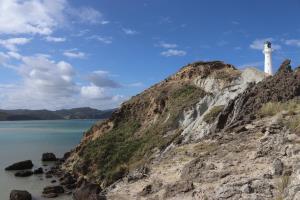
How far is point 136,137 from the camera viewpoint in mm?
49500

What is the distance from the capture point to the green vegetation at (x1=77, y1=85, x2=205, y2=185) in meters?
41.4

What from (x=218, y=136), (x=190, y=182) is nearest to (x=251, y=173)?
(x=190, y=182)

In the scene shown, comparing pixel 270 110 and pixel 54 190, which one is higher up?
pixel 270 110

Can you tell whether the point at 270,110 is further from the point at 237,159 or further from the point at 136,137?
the point at 136,137

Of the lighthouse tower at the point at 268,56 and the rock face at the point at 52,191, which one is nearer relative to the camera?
the rock face at the point at 52,191

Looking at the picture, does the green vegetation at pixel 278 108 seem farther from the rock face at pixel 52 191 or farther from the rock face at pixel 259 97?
the rock face at pixel 52 191

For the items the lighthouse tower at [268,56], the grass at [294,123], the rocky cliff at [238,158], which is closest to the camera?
the rocky cliff at [238,158]

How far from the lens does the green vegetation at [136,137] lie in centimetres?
4138

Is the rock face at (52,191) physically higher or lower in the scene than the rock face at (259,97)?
lower

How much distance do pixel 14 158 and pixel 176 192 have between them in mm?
63938

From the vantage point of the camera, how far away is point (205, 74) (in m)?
56.8

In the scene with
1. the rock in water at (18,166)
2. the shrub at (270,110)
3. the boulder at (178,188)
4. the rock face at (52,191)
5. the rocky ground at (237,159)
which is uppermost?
the shrub at (270,110)

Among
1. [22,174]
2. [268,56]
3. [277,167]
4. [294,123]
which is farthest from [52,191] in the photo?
[277,167]

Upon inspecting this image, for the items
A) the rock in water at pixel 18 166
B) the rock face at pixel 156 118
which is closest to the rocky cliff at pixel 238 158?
the rock face at pixel 156 118
